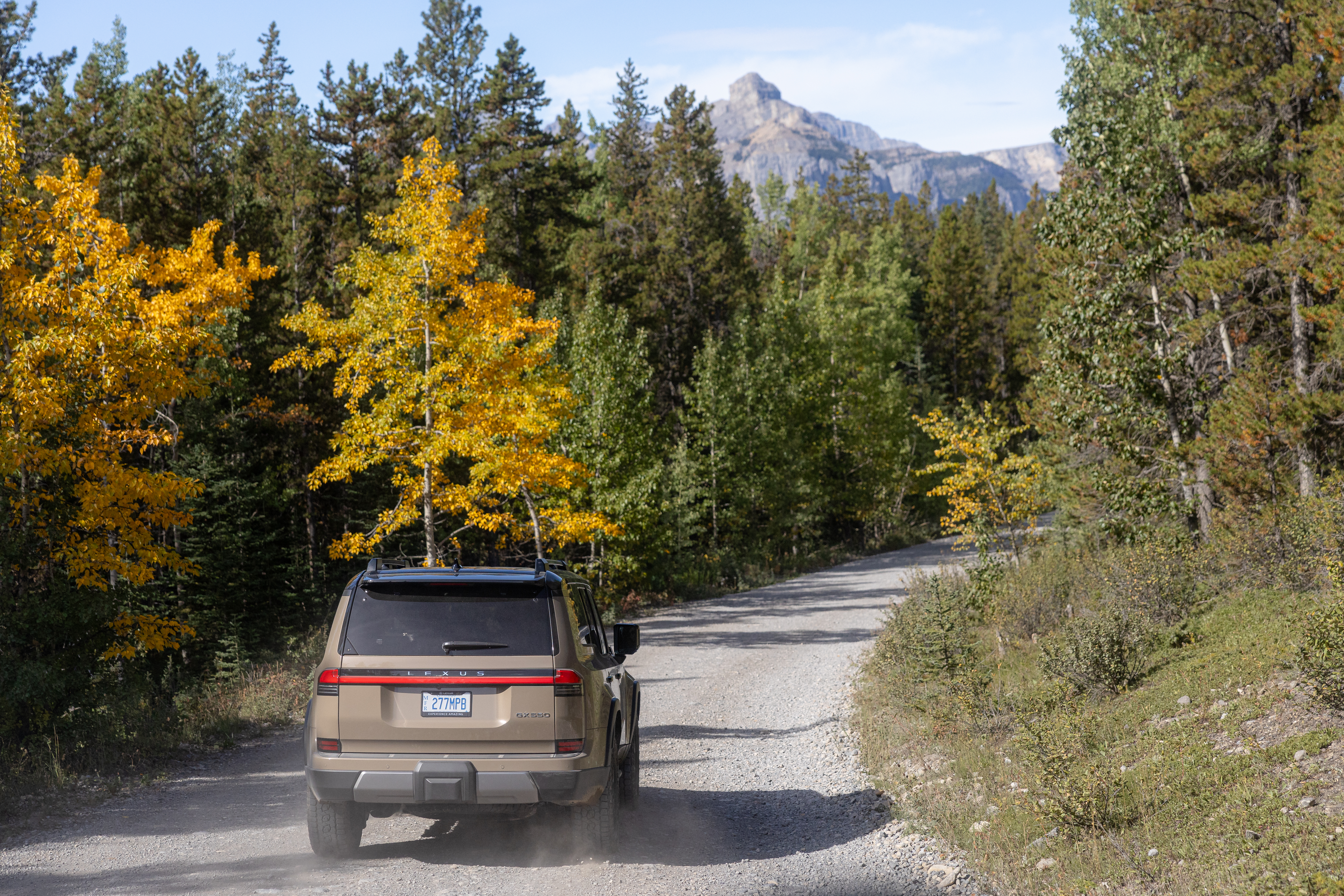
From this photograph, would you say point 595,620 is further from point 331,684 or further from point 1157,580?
point 1157,580

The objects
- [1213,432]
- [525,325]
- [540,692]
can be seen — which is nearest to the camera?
[540,692]

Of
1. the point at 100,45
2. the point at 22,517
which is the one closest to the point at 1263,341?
the point at 22,517

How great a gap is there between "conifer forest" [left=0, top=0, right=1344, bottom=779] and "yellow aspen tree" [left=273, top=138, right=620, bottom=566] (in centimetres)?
8

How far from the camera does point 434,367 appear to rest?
17.1m

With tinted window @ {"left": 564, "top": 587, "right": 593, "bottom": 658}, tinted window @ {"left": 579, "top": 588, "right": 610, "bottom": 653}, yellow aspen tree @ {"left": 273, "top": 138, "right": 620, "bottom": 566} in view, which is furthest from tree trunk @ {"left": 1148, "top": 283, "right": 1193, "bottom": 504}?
tinted window @ {"left": 564, "top": 587, "right": 593, "bottom": 658}

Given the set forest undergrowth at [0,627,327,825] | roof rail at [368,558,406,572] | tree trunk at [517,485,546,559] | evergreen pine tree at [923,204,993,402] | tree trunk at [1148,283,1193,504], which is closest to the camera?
roof rail at [368,558,406,572]

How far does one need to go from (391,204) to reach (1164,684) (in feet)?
86.1

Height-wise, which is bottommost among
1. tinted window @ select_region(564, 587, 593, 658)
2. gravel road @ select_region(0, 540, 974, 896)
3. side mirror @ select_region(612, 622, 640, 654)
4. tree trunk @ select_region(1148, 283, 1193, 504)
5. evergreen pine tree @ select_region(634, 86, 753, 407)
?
gravel road @ select_region(0, 540, 974, 896)

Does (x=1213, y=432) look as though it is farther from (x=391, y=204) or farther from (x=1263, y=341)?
(x=391, y=204)

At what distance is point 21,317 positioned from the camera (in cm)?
1403

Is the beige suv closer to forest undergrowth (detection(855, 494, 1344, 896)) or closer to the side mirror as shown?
the side mirror

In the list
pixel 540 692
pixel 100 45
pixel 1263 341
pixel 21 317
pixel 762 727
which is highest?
pixel 100 45

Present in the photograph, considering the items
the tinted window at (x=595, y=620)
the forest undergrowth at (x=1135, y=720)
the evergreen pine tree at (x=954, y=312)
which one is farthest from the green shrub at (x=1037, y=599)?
the evergreen pine tree at (x=954, y=312)

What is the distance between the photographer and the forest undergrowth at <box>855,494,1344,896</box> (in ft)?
19.4
